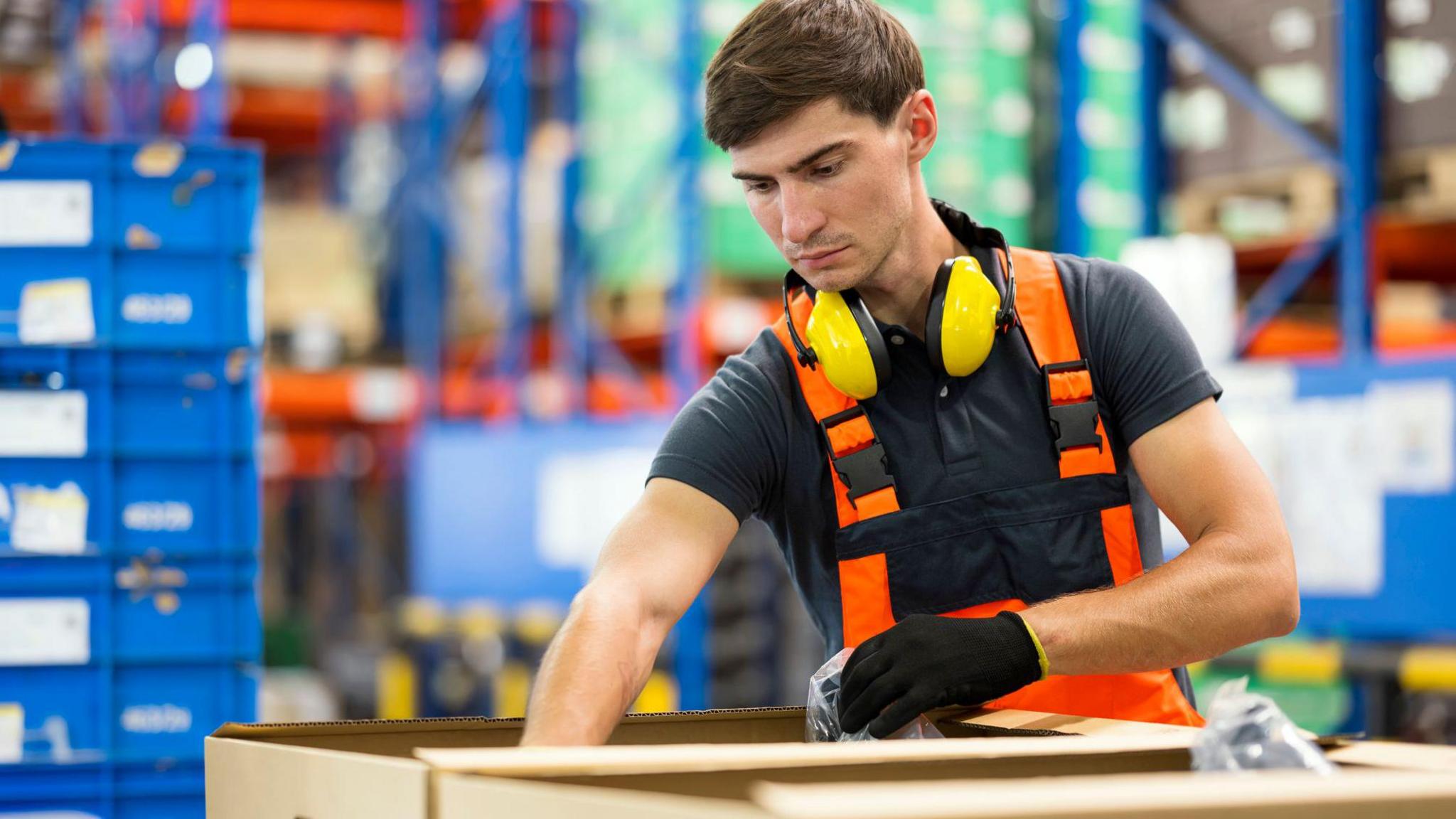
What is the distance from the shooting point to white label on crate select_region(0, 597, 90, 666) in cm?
444

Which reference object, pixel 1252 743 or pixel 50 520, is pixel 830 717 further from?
pixel 50 520

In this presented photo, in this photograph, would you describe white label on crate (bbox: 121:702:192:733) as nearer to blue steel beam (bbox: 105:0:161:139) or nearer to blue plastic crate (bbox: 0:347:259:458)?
blue plastic crate (bbox: 0:347:259:458)

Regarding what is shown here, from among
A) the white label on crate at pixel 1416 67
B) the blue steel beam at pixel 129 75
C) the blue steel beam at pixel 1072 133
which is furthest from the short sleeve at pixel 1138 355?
the blue steel beam at pixel 129 75

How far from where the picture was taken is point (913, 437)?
8.24 feet

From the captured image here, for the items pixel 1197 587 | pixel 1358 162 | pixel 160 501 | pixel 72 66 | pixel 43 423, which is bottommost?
pixel 1197 587

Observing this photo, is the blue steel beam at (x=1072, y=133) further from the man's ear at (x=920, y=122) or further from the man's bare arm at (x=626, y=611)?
the man's bare arm at (x=626, y=611)

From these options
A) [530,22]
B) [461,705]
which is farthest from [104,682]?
[530,22]

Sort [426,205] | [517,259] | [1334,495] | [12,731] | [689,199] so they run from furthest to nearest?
1. [426,205]
2. [517,259]
3. [689,199]
4. [1334,495]
5. [12,731]

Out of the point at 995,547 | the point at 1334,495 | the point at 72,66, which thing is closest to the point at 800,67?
the point at 995,547

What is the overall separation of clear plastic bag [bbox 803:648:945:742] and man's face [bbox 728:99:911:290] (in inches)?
24.3

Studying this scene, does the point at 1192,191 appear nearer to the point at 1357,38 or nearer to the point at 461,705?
the point at 1357,38

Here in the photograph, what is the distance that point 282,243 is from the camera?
42.5 ft

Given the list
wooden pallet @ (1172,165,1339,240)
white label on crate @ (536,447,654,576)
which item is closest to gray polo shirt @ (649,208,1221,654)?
wooden pallet @ (1172,165,1339,240)

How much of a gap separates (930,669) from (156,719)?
3.22 meters
